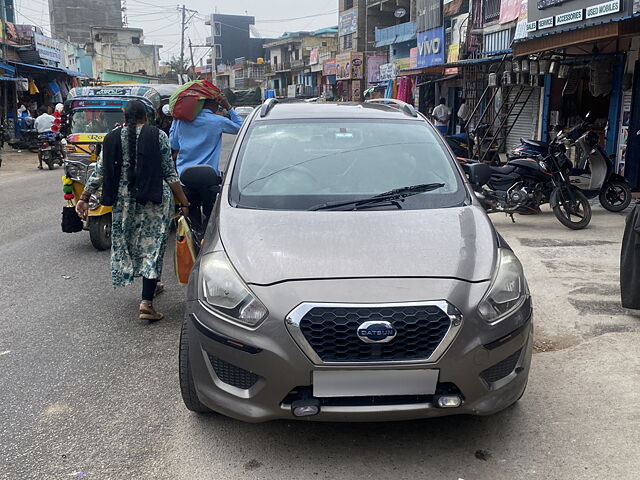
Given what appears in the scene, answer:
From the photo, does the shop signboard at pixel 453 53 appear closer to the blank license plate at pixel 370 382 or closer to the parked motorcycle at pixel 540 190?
the parked motorcycle at pixel 540 190

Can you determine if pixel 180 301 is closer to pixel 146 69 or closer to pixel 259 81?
pixel 146 69

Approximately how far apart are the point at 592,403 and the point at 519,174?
236 inches

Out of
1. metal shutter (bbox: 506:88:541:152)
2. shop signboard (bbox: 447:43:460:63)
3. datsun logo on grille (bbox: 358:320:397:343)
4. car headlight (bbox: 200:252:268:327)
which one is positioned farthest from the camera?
shop signboard (bbox: 447:43:460:63)

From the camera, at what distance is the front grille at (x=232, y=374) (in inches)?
118

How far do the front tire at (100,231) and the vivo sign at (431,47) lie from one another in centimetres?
1777

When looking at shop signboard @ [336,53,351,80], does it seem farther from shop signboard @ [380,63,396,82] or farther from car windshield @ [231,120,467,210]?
car windshield @ [231,120,467,210]

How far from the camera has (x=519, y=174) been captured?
365 inches

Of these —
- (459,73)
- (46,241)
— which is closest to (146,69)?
(459,73)

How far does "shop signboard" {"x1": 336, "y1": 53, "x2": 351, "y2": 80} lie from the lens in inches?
1609

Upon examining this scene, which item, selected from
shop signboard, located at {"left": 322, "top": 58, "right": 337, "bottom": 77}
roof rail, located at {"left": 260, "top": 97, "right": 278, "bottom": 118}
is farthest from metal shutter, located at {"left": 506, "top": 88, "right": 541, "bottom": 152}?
shop signboard, located at {"left": 322, "top": 58, "right": 337, "bottom": 77}

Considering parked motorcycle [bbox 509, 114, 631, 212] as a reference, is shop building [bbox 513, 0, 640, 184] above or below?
above

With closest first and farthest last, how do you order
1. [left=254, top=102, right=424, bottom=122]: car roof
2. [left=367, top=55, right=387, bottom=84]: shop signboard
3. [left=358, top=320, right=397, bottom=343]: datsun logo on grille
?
[left=358, top=320, right=397, bottom=343]: datsun logo on grille, [left=254, top=102, right=424, bottom=122]: car roof, [left=367, top=55, right=387, bottom=84]: shop signboard

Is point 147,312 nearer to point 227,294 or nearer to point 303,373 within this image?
point 227,294

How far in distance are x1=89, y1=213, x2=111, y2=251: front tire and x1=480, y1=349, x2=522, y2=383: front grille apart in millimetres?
5840
